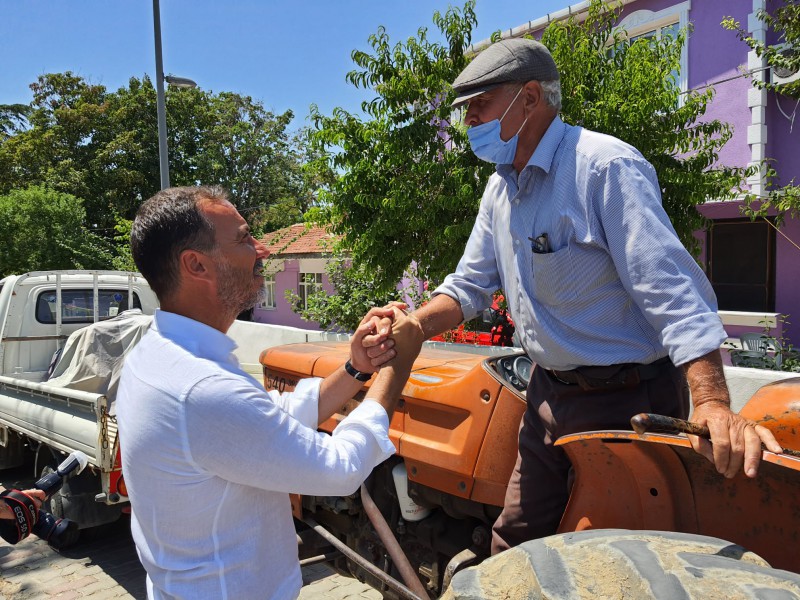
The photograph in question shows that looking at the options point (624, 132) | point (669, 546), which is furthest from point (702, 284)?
point (624, 132)

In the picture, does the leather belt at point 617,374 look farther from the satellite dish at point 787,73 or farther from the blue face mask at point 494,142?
the satellite dish at point 787,73

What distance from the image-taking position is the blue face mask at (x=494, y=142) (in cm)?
215

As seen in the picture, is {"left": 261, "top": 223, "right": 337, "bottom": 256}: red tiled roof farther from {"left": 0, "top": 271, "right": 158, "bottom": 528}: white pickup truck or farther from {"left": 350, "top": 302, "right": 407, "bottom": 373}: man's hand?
{"left": 350, "top": 302, "right": 407, "bottom": 373}: man's hand

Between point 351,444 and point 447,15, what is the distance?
22.1ft

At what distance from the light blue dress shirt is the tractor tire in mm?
448

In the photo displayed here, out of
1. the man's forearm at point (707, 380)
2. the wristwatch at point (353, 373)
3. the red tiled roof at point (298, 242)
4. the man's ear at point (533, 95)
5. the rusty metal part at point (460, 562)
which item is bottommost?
the rusty metal part at point (460, 562)

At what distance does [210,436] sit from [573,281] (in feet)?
3.74

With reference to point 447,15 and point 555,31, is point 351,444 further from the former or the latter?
point 447,15

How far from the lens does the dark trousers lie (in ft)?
6.48

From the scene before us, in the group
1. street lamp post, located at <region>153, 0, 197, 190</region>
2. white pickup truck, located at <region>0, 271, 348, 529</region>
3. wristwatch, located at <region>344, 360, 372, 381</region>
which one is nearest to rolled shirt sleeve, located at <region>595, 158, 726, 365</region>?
wristwatch, located at <region>344, 360, 372, 381</region>

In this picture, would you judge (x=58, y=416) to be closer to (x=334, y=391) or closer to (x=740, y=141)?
(x=334, y=391)

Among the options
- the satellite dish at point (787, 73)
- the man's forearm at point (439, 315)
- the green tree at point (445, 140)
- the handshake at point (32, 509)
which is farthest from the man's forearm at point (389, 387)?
the satellite dish at point (787, 73)

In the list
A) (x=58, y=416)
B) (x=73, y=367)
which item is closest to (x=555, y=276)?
(x=58, y=416)

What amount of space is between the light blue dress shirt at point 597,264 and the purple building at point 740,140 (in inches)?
328
